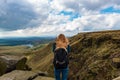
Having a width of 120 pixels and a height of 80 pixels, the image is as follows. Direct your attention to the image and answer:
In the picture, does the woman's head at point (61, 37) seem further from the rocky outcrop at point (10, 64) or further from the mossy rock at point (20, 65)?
the mossy rock at point (20, 65)

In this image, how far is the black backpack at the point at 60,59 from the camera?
67.2ft

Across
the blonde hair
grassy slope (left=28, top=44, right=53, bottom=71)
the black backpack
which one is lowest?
grassy slope (left=28, top=44, right=53, bottom=71)

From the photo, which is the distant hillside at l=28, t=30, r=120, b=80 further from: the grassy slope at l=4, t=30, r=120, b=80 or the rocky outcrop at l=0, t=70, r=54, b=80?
the rocky outcrop at l=0, t=70, r=54, b=80

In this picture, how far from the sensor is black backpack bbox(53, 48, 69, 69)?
67.2 ft

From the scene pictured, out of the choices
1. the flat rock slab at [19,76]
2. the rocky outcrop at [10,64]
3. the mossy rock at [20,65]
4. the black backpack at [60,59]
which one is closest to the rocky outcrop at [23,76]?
the flat rock slab at [19,76]

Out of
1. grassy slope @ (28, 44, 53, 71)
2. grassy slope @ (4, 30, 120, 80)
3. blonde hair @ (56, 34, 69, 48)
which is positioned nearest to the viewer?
blonde hair @ (56, 34, 69, 48)

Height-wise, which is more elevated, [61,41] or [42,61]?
[61,41]

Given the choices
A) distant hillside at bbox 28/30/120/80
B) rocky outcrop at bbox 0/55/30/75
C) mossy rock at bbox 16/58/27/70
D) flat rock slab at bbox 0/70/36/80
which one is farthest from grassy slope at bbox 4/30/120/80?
flat rock slab at bbox 0/70/36/80

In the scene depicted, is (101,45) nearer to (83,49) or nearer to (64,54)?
(83,49)

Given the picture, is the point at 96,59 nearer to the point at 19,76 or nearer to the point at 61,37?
the point at 19,76

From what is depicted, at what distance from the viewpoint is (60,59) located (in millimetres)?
20500

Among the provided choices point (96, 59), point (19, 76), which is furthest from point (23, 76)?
point (96, 59)

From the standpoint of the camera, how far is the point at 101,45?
60.5 m

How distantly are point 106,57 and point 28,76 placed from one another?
1952cm
